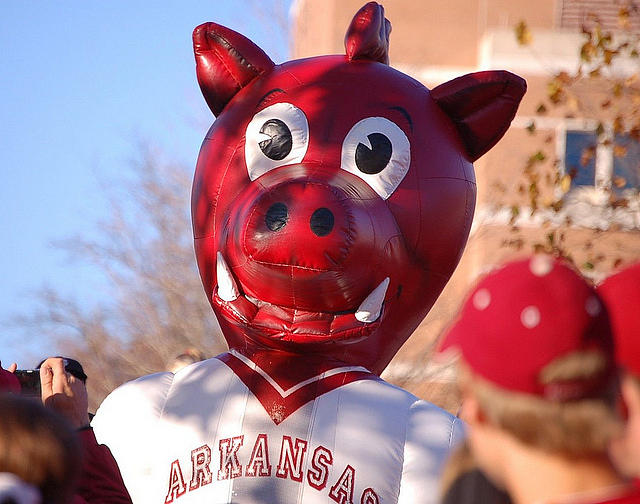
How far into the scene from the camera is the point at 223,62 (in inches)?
211

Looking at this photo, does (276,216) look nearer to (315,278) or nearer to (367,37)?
(315,278)

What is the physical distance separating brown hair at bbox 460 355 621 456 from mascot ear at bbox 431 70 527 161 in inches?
120

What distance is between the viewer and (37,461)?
2.51 metres

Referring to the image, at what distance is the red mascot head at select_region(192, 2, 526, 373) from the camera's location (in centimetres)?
456

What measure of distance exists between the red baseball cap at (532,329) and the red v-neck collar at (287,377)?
2.23 meters

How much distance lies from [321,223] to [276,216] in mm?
181

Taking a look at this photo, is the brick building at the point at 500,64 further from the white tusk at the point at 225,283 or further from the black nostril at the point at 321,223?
the black nostril at the point at 321,223

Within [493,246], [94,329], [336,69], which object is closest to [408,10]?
[493,246]

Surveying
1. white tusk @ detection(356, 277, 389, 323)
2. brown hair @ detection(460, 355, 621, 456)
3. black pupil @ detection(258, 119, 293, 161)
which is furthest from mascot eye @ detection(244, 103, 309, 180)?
brown hair @ detection(460, 355, 621, 456)

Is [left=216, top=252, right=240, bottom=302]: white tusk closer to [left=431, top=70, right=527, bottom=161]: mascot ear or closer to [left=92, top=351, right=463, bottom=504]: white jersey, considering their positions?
[left=92, top=351, right=463, bottom=504]: white jersey

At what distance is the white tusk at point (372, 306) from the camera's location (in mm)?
4695

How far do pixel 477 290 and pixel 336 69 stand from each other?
290 cm

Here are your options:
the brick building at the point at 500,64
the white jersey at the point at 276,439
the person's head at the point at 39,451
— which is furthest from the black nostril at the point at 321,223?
the brick building at the point at 500,64

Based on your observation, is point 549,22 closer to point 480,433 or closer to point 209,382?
point 209,382
